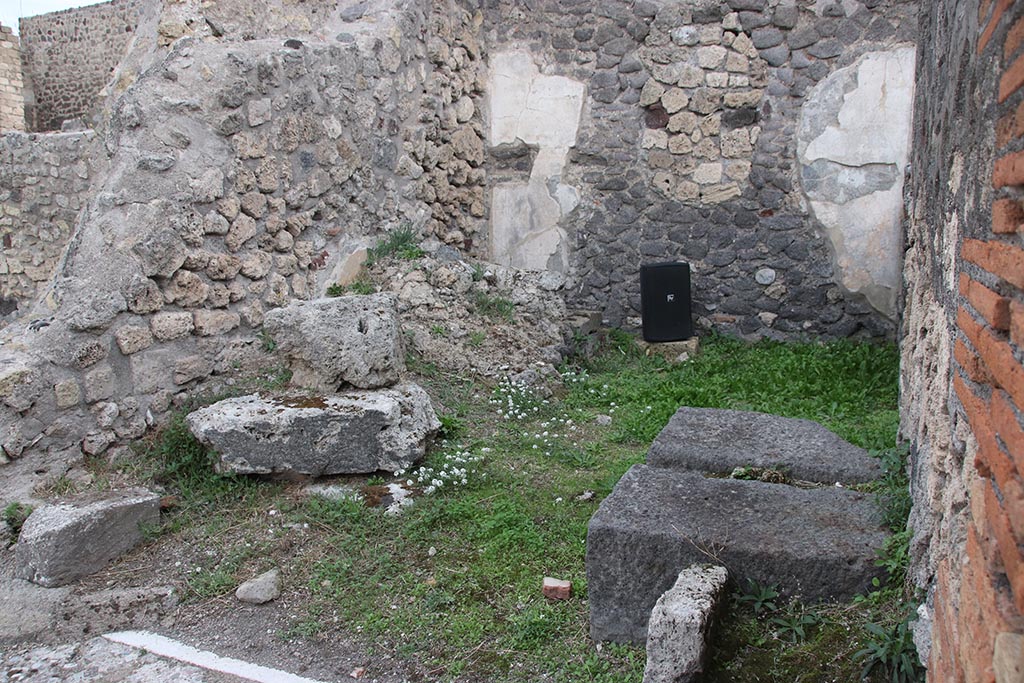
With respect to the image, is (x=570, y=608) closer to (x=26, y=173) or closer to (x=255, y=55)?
(x=255, y=55)

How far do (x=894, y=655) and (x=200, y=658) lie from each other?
7.30 feet

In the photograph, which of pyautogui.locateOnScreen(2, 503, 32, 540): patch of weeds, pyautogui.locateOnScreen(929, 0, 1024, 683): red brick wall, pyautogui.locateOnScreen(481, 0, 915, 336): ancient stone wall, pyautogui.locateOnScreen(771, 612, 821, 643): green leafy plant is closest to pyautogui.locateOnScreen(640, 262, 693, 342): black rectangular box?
pyautogui.locateOnScreen(481, 0, 915, 336): ancient stone wall

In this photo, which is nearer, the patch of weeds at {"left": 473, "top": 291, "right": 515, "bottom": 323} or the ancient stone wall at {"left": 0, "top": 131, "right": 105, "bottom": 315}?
the patch of weeds at {"left": 473, "top": 291, "right": 515, "bottom": 323}

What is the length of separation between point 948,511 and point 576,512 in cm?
200

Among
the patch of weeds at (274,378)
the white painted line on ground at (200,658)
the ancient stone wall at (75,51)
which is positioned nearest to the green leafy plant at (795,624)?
the white painted line on ground at (200,658)

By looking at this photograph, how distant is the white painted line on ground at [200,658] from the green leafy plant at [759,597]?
1424mm

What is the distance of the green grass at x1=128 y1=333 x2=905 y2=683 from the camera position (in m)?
2.53

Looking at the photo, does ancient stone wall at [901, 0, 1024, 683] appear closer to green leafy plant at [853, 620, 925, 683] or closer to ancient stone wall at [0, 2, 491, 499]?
green leafy plant at [853, 620, 925, 683]

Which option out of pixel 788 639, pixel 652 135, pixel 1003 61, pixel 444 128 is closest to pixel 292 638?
pixel 788 639

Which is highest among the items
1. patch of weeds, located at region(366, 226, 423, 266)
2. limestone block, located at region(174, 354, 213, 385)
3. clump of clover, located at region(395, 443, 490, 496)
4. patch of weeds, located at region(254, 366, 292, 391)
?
patch of weeds, located at region(366, 226, 423, 266)

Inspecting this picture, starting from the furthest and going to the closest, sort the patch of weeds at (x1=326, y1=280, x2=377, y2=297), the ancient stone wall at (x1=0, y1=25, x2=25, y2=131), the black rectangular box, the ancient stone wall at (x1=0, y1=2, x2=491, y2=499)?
the ancient stone wall at (x1=0, y1=25, x2=25, y2=131), the black rectangular box, the patch of weeds at (x1=326, y1=280, x2=377, y2=297), the ancient stone wall at (x1=0, y1=2, x2=491, y2=499)

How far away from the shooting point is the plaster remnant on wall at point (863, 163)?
6.62 m

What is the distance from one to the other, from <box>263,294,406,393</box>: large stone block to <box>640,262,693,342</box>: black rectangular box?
3.07 m

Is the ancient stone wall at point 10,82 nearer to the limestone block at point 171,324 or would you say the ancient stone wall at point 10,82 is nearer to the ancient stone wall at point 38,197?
the ancient stone wall at point 38,197
